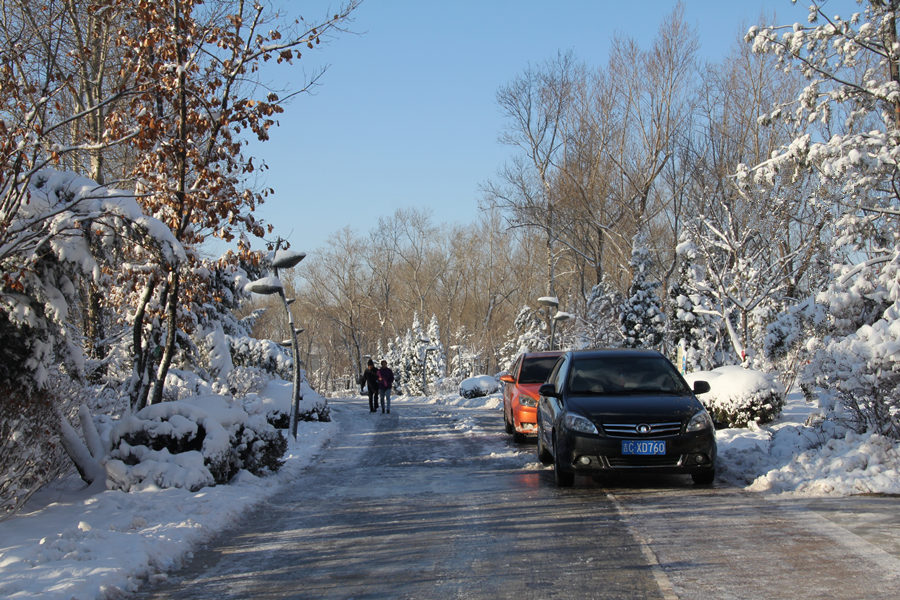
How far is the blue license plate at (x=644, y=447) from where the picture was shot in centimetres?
842

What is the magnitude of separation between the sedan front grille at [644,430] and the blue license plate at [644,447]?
7 cm

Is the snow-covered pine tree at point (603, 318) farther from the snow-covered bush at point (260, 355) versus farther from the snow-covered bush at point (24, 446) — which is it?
the snow-covered bush at point (24, 446)

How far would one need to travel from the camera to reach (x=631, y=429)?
8.52 meters

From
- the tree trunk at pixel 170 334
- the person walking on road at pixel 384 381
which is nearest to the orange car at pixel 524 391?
the tree trunk at pixel 170 334

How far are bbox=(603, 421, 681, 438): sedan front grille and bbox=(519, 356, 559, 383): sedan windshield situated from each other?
263 inches

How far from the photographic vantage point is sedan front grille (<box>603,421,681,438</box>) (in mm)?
8492

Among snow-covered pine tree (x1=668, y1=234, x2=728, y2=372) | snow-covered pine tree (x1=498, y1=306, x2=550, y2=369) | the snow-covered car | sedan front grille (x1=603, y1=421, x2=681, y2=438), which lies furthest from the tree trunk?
snow-covered pine tree (x1=498, y1=306, x2=550, y2=369)

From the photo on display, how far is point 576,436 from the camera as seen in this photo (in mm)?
8695

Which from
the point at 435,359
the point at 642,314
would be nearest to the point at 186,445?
the point at 642,314

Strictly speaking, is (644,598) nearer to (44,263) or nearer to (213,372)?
(44,263)

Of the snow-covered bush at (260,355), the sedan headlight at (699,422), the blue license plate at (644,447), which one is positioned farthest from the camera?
the snow-covered bush at (260,355)

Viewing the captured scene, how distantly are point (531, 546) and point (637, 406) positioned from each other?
3146mm

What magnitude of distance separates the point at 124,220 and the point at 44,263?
0.86 meters

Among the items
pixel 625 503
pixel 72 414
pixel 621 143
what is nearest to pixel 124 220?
pixel 72 414
